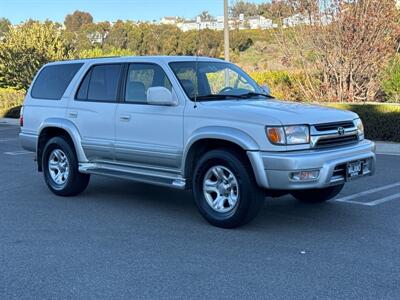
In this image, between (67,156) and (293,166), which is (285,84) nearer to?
(67,156)

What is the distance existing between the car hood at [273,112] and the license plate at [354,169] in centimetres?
50

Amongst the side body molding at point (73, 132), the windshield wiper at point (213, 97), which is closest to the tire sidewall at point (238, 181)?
the windshield wiper at point (213, 97)

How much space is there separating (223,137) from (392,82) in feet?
40.5

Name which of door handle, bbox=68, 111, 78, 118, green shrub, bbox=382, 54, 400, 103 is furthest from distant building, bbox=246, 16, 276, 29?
door handle, bbox=68, 111, 78, 118

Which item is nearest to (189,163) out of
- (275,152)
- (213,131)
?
(213,131)

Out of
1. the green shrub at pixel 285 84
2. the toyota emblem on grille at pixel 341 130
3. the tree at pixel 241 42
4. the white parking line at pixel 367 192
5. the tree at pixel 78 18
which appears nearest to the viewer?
the toyota emblem on grille at pixel 341 130

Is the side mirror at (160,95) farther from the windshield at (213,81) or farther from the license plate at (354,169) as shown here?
the license plate at (354,169)

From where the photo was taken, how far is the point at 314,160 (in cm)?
589

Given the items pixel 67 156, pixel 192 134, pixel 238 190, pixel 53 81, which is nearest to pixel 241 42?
pixel 53 81

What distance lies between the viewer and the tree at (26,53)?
2753 centimetres

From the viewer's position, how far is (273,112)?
6.14 metres

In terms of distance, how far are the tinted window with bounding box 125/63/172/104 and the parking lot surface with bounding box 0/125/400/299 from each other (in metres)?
1.43

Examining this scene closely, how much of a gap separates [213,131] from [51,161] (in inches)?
124

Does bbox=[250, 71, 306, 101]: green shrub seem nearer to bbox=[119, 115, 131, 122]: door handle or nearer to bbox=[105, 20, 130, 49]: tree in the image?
bbox=[119, 115, 131, 122]: door handle
